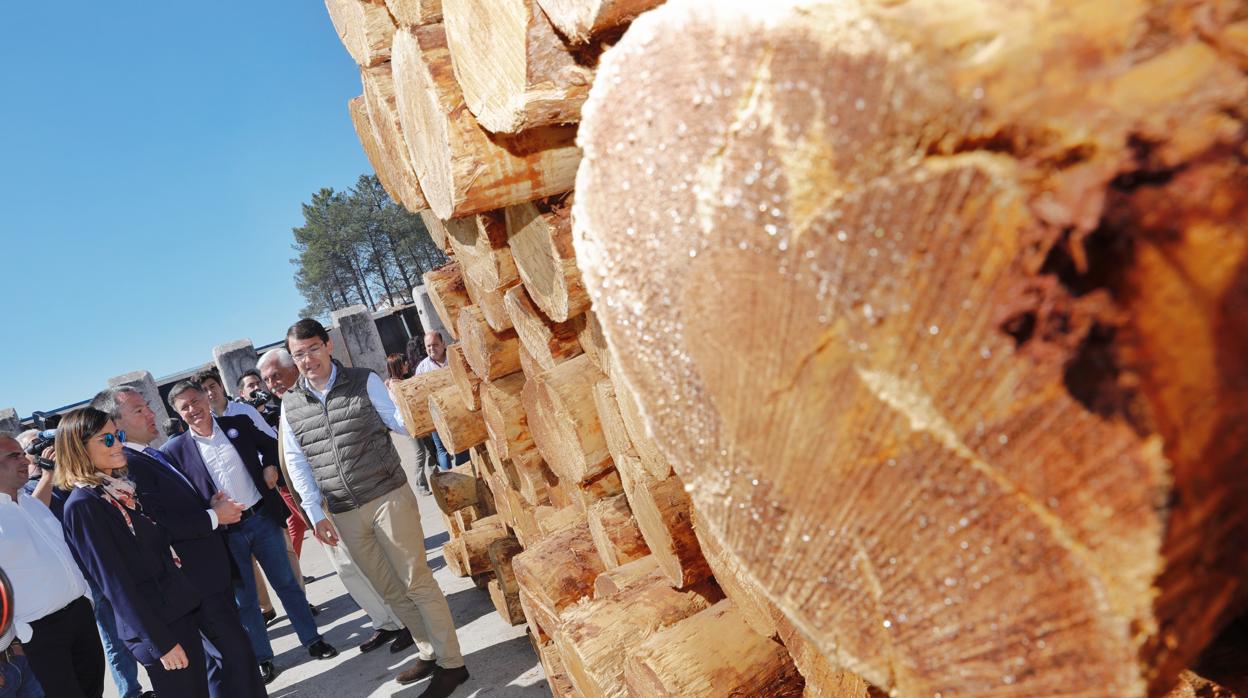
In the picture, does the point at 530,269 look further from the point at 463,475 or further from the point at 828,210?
the point at 463,475

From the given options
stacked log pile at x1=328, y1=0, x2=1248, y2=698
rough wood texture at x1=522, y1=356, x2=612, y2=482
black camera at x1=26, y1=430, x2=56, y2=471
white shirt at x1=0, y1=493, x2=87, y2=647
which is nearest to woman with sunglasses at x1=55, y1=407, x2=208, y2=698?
white shirt at x1=0, y1=493, x2=87, y2=647

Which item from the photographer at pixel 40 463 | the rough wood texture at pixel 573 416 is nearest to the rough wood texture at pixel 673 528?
the rough wood texture at pixel 573 416

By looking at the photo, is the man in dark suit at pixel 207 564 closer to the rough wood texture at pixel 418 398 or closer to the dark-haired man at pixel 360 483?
the dark-haired man at pixel 360 483

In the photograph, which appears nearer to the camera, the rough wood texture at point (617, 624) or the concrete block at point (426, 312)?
the rough wood texture at point (617, 624)

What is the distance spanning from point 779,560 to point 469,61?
1.35 m

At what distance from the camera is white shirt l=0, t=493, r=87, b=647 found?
3133 mm

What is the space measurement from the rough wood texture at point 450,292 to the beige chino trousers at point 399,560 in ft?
3.28

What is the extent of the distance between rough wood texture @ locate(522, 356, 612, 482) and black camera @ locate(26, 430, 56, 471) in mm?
3824

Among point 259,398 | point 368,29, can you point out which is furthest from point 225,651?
point 259,398

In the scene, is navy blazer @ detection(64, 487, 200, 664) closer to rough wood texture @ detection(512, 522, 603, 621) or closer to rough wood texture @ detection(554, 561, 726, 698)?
rough wood texture @ detection(512, 522, 603, 621)

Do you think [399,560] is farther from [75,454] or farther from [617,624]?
[617,624]

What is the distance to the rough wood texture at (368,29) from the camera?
251cm

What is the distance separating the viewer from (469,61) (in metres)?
1.64

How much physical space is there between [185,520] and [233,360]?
7.82 metres
